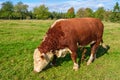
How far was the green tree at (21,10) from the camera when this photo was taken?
3571 inches

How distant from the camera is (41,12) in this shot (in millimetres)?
91938

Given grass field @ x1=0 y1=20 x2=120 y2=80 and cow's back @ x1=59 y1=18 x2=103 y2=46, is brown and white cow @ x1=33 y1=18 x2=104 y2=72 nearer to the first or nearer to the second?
cow's back @ x1=59 y1=18 x2=103 y2=46

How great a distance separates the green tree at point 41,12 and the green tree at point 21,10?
430 cm

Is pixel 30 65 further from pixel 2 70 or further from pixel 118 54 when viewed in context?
pixel 118 54

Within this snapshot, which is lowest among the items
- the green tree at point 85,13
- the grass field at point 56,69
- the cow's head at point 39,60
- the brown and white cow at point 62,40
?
the green tree at point 85,13

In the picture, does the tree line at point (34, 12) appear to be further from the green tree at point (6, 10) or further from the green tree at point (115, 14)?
the green tree at point (115, 14)

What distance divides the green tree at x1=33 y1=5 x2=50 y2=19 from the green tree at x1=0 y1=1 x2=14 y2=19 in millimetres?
9674

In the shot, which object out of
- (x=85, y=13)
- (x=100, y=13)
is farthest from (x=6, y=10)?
(x=100, y=13)

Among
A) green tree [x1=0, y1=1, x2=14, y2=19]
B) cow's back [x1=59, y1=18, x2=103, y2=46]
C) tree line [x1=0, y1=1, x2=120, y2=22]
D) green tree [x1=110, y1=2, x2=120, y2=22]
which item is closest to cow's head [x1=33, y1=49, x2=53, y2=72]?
cow's back [x1=59, y1=18, x2=103, y2=46]

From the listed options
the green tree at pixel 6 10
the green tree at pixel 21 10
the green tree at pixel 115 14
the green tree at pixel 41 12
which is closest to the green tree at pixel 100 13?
the green tree at pixel 115 14

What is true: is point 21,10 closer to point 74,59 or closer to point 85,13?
point 85,13

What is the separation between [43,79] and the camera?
319 inches

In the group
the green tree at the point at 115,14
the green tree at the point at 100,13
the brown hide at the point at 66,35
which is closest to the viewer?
the brown hide at the point at 66,35

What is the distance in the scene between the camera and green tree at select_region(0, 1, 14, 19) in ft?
277
